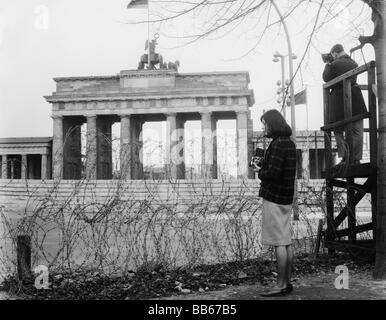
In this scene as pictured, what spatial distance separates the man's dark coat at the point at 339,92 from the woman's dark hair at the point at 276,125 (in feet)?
8.34

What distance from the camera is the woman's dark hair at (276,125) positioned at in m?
4.93

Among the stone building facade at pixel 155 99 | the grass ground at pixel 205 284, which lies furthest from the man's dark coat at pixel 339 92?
the stone building facade at pixel 155 99

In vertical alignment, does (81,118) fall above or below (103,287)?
above

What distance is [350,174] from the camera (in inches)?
269

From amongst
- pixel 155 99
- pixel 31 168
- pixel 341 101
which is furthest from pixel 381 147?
pixel 31 168

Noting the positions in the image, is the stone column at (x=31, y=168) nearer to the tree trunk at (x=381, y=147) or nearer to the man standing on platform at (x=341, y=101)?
the man standing on platform at (x=341, y=101)

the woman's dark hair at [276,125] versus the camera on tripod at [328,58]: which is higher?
the camera on tripod at [328,58]

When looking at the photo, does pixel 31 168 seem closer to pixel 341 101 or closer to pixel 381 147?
pixel 341 101

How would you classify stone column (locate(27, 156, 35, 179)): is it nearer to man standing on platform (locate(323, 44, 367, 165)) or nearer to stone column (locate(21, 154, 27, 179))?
stone column (locate(21, 154, 27, 179))

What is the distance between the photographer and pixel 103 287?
5.65 metres
